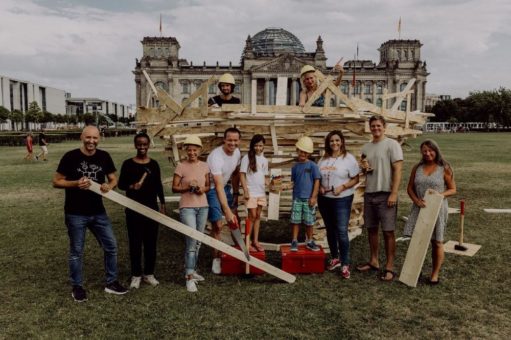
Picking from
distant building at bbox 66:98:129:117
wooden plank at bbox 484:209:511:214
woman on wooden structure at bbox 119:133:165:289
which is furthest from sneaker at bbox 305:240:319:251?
distant building at bbox 66:98:129:117

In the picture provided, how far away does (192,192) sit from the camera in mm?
5609

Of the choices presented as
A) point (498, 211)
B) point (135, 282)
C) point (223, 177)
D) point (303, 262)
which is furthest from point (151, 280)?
point (498, 211)

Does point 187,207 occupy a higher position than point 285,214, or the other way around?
point 187,207

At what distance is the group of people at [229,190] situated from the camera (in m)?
5.29

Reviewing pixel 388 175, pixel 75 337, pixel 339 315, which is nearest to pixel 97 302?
pixel 75 337

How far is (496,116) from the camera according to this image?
270 ft

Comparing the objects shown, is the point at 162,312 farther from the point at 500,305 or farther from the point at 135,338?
the point at 500,305

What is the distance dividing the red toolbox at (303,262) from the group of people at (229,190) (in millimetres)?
173

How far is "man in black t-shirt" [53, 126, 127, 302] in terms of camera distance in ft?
16.7

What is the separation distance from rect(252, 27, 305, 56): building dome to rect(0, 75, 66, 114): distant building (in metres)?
58.6

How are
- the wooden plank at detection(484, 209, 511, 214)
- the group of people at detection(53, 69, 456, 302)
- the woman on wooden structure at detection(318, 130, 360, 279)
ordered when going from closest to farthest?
the group of people at detection(53, 69, 456, 302) → the woman on wooden structure at detection(318, 130, 360, 279) → the wooden plank at detection(484, 209, 511, 214)

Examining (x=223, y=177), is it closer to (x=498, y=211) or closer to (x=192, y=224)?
(x=192, y=224)

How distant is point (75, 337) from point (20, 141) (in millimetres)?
42703

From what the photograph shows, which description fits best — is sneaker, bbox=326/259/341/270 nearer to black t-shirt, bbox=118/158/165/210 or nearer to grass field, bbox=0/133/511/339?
grass field, bbox=0/133/511/339
